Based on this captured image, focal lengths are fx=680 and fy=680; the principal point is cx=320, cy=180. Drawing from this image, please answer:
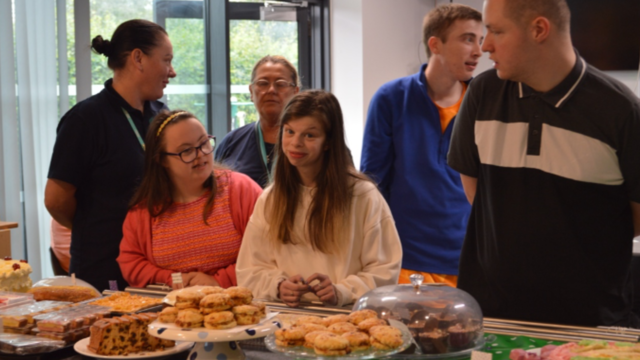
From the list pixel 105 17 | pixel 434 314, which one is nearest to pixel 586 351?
pixel 434 314

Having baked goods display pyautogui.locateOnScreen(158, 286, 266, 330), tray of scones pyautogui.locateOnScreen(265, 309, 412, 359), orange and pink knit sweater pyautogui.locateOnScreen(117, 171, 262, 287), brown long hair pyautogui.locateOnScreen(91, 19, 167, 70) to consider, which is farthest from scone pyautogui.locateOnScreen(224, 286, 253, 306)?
brown long hair pyautogui.locateOnScreen(91, 19, 167, 70)

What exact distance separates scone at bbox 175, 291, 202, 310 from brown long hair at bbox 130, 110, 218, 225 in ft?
3.07

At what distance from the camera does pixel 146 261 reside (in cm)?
242

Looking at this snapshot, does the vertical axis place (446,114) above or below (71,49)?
below

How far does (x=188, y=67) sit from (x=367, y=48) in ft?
4.59

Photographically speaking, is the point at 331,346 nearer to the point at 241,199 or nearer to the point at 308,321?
the point at 308,321

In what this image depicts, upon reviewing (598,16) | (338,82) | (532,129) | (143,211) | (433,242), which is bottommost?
(433,242)

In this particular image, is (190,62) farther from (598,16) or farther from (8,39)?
(598,16)

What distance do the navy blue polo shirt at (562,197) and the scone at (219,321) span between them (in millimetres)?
890

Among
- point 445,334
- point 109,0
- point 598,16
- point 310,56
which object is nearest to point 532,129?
point 445,334

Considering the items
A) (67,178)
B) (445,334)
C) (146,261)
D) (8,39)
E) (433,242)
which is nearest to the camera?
(445,334)

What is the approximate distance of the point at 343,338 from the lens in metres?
1.34

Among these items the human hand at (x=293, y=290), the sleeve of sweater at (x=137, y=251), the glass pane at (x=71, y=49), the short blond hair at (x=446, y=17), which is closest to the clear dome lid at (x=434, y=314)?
the human hand at (x=293, y=290)

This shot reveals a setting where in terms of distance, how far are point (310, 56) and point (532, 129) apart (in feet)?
13.1
